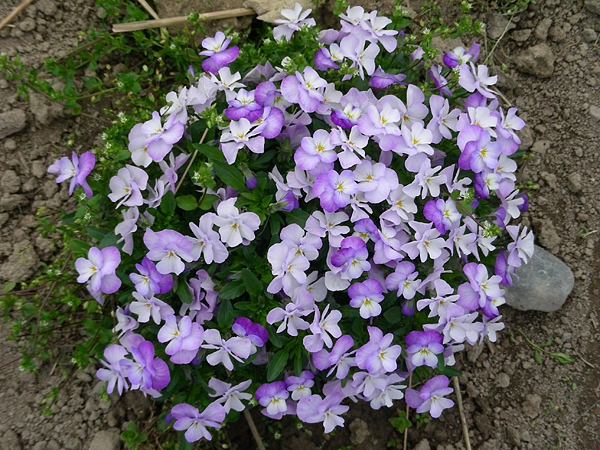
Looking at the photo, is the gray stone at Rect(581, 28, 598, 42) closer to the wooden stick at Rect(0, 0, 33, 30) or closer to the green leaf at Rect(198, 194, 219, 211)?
the green leaf at Rect(198, 194, 219, 211)

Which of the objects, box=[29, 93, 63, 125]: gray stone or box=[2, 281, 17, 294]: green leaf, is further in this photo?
box=[29, 93, 63, 125]: gray stone

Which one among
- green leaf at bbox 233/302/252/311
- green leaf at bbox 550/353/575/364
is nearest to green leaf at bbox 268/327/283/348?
green leaf at bbox 233/302/252/311

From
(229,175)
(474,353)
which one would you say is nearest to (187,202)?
(229,175)

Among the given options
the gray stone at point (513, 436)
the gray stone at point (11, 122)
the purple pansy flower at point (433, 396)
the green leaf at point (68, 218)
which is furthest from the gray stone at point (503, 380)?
the gray stone at point (11, 122)

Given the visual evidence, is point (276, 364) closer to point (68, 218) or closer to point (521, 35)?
point (68, 218)

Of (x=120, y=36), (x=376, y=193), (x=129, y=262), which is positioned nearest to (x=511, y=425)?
(x=376, y=193)

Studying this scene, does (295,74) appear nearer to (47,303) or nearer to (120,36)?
(120,36)
